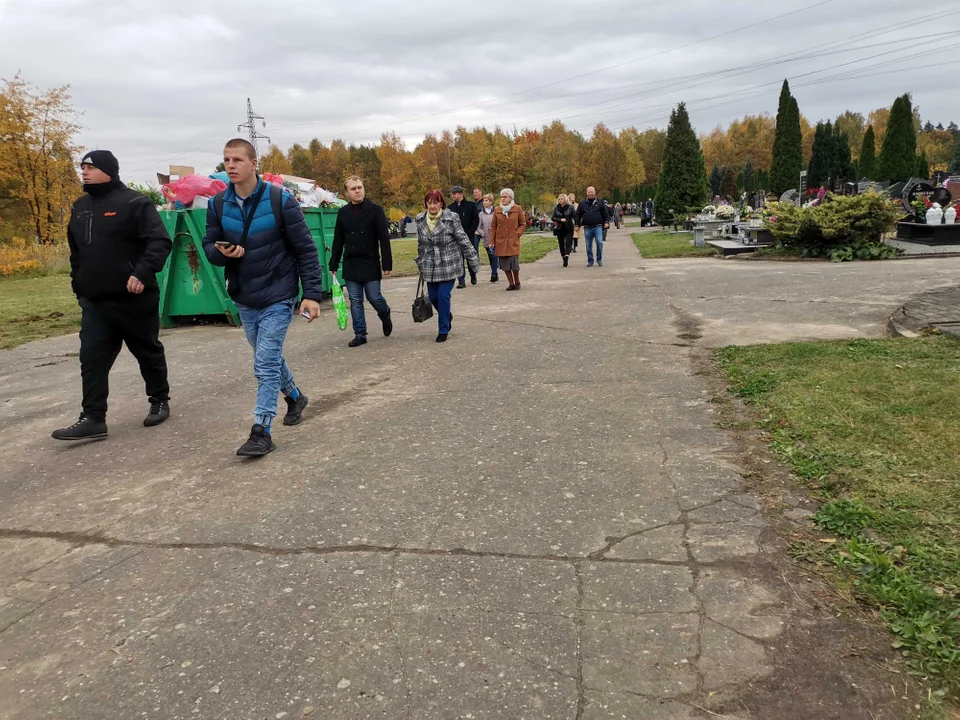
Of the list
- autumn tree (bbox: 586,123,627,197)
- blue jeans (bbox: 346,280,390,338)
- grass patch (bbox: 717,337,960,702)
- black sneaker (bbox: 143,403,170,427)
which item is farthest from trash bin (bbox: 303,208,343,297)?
autumn tree (bbox: 586,123,627,197)

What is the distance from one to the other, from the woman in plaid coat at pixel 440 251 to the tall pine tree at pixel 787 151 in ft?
105

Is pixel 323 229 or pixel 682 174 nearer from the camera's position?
pixel 323 229

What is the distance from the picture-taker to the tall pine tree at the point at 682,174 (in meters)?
31.1

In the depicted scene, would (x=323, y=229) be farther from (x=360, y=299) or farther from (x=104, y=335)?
(x=104, y=335)

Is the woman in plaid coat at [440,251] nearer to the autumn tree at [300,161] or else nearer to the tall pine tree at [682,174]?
the tall pine tree at [682,174]

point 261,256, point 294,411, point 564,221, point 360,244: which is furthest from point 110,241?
point 564,221

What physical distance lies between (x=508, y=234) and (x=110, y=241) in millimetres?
7890

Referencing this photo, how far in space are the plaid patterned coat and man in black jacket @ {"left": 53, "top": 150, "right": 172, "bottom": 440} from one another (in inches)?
126

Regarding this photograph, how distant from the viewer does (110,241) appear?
4.79 meters

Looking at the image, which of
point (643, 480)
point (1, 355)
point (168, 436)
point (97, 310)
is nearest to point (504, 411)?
point (643, 480)

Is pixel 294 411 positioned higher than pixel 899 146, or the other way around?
pixel 899 146

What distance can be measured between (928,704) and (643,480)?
1.75 metres

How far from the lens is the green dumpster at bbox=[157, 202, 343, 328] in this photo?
9180 mm

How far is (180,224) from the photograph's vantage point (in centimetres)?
923
